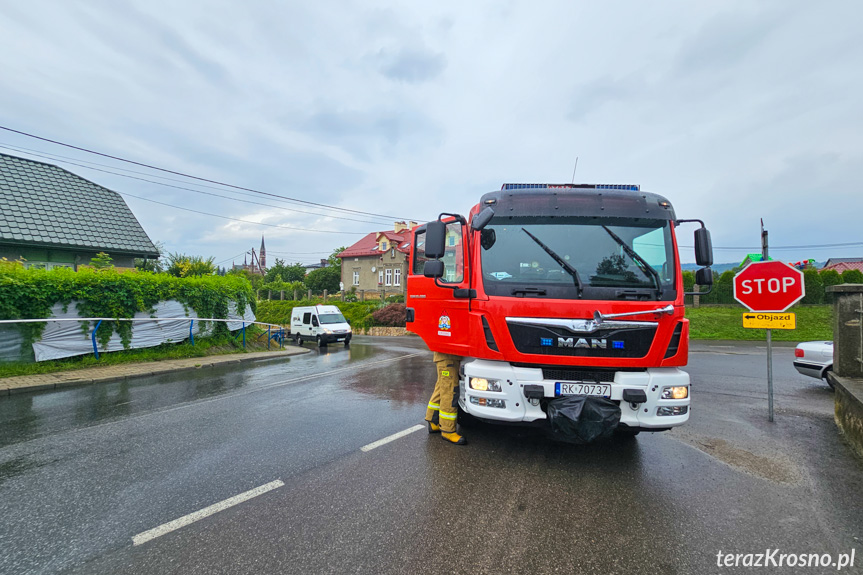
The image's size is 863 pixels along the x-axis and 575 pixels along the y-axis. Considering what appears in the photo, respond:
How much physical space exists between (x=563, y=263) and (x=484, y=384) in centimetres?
144

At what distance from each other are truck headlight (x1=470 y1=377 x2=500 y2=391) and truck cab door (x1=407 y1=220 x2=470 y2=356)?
33 cm

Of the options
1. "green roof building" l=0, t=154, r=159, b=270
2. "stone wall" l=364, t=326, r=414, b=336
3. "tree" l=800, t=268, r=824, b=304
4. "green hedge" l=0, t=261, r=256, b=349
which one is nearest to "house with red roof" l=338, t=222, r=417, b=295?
"stone wall" l=364, t=326, r=414, b=336

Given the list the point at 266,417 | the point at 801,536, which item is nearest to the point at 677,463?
the point at 801,536

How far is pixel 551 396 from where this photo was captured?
12.3 feet

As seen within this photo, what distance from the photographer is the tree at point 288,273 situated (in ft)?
239

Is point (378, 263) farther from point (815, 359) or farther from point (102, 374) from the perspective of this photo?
point (815, 359)

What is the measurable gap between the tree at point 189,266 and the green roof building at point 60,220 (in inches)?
86.4

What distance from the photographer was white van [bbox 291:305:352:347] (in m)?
20.2

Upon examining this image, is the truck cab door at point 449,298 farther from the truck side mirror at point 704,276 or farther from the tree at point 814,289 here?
the tree at point 814,289

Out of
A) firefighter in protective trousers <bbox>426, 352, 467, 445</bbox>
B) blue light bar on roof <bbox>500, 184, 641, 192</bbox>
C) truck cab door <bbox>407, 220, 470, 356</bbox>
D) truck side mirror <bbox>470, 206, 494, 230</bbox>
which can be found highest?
blue light bar on roof <bbox>500, 184, 641, 192</bbox>

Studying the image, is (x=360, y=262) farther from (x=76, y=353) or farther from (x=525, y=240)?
(x=525, y=240)

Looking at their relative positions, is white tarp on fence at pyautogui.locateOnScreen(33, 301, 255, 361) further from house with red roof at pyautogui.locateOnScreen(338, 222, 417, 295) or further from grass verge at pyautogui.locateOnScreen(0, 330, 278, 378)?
house with red roof at pyautogui.locateOnScreen(338, 222, 417, 295)

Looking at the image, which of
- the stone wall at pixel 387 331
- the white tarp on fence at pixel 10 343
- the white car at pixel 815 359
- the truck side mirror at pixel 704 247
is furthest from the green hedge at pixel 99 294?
the white car at pixel 815 359

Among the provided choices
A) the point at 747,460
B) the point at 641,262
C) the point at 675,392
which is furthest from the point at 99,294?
the point at 747,460
